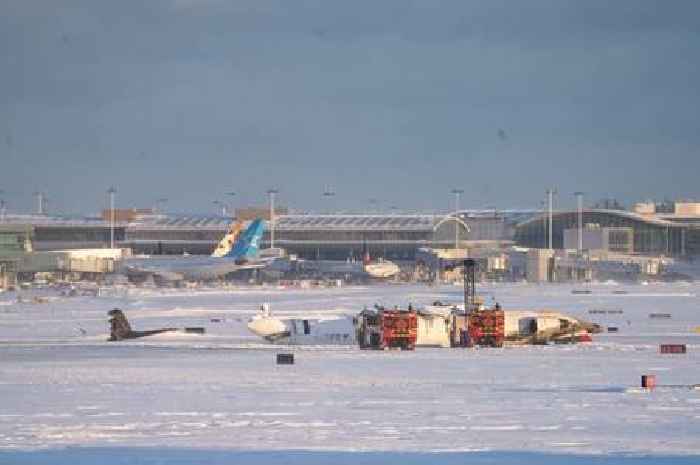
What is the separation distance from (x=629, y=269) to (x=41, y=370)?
154590 mm

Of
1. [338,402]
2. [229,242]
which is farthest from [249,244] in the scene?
[338,402]

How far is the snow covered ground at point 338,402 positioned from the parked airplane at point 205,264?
107817mm

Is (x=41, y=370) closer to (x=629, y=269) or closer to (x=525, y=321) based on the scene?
(x=525, y=321)

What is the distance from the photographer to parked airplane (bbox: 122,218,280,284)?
7170 inches

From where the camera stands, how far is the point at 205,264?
598ft

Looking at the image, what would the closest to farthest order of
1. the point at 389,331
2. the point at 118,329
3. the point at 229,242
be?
the point at 389,331 < the point at 118,329 < the point at 229,242

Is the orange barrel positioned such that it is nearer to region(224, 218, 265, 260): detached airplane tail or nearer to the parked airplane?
the parked airplane

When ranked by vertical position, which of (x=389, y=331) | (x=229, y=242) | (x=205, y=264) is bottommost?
(x=389, y=331)

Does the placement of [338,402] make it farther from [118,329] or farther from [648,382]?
[118,329]

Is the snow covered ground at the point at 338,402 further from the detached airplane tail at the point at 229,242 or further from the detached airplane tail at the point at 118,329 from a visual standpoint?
the detached airplane tail at the point at 229,242

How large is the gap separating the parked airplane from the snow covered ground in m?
108

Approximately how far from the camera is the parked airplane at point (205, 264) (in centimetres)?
18212

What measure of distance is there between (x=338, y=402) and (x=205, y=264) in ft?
469

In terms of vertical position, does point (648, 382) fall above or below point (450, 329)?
below
